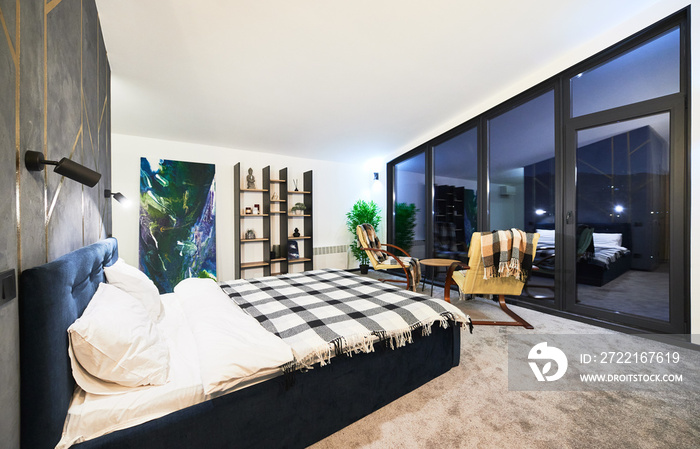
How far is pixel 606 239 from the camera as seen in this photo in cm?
272

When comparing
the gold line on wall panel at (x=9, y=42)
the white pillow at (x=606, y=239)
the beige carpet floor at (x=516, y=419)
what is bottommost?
the beige carpet floor at (x=516, y=419)

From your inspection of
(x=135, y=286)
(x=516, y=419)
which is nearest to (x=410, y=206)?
(x=516, y=419)

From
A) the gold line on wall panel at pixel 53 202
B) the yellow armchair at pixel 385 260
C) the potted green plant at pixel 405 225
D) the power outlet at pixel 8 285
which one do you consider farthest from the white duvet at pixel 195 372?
the potted green plant at pixel 405 225

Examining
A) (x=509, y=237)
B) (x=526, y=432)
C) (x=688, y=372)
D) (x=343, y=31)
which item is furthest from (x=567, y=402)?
(x=343, y=31)

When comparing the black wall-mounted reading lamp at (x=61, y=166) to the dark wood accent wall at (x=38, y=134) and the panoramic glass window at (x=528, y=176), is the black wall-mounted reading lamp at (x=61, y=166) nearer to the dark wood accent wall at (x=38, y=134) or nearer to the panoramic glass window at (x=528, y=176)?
the dark wood accent wall at (x=38, y=134)

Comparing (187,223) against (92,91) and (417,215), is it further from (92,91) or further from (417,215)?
(417,215)

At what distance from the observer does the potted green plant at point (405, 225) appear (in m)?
5.43

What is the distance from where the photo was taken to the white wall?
4.02 metres

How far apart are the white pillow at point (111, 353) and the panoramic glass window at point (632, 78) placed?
4168 mm

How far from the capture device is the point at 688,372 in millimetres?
1865

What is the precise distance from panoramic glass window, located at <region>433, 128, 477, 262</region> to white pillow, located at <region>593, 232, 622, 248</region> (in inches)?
54.7

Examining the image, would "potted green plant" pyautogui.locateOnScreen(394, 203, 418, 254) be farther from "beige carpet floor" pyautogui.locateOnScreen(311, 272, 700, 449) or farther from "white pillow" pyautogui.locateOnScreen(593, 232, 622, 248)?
"beige carpet floor" pyautogui.locateOnScreen(311, 272, 700, 449)

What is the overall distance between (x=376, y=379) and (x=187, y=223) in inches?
160

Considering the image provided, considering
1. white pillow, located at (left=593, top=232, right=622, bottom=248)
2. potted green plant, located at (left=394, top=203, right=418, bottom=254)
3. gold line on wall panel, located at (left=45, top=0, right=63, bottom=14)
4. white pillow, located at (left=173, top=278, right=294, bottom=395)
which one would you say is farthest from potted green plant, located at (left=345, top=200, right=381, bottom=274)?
gold line on wall panel, located at (left=45, top=0, right=63, bottom=14)
